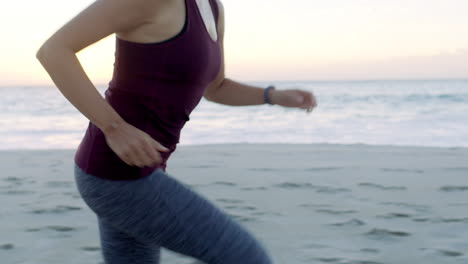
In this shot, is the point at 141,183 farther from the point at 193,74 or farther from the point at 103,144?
the point at 193,74

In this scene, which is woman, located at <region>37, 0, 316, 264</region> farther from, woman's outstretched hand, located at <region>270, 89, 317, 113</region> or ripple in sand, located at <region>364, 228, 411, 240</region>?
ripple in sand, located at <region>364, 228, 411, 240</region>

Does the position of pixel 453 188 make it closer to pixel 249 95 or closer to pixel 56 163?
pixel 249 95

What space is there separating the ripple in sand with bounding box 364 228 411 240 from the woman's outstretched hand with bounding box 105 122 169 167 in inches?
101

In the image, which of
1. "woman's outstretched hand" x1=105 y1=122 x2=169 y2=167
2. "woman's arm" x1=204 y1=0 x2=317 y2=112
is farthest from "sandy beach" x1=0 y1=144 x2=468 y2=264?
"woman's outstretched hand" x1=105 y1=122 x2=169 y2=167

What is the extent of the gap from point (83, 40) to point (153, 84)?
7.9 inches

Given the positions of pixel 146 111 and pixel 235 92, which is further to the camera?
pixel 235 92

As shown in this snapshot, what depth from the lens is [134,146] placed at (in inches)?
51.4

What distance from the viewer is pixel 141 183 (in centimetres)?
144

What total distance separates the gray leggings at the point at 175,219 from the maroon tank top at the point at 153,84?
38 millimetres

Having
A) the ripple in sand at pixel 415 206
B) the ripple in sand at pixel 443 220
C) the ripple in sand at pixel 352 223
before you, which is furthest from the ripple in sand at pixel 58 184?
the ripple in sand at pixel 443 220

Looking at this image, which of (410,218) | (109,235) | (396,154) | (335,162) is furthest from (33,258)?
(396,154)

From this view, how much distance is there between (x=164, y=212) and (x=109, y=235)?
1.29ft

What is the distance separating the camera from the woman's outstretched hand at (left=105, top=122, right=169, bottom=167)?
130cm

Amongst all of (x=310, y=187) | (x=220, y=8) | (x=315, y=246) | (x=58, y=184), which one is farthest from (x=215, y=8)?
(x=58, y=184)
